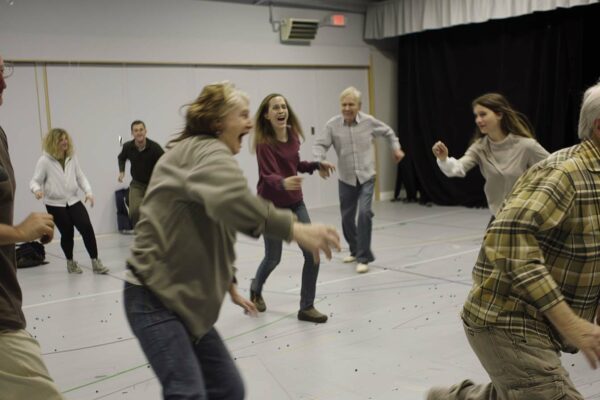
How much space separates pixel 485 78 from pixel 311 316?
24.9 feet

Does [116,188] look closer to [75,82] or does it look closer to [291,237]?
[75,82]

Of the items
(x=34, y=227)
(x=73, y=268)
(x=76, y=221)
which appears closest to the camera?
(x=34, y=227)

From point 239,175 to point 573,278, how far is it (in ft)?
3.48

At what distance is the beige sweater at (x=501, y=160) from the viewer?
14.5 ft

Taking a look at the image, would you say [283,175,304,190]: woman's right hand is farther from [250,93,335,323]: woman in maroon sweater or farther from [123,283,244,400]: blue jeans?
[123,283,244,400]: blue jeans

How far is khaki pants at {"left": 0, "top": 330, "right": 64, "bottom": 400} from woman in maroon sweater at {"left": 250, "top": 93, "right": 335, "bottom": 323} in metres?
2.58

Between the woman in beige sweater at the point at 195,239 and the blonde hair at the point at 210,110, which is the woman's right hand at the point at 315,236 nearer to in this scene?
the woman in beige sweater at the point at 195,239

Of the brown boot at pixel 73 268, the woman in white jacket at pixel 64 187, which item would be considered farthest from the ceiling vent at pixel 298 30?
the brown boot at pixel 73 268

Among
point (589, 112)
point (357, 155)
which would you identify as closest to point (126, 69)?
point (357, 155)

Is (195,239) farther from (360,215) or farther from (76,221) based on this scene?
(76,221)

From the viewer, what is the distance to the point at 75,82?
933 centimetres

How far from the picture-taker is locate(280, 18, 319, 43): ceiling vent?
11.0 metres

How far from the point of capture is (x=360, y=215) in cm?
634

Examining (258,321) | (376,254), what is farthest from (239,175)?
(376,254)
